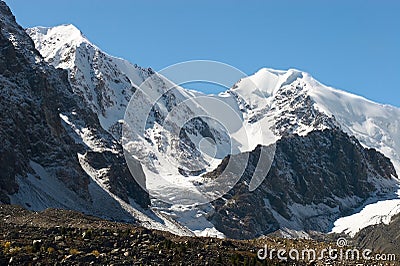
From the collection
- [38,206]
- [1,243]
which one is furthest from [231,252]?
[38,206]

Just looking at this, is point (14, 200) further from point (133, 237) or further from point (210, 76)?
point (133, 237)

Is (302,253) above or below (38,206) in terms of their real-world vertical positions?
below

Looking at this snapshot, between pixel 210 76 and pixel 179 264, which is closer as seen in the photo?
pixel 179 264


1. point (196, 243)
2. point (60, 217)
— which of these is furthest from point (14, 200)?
point (196, 243)

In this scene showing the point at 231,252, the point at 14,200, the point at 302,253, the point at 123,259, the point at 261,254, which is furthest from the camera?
the point at 14,200

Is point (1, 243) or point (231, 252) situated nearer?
point (1, 243)

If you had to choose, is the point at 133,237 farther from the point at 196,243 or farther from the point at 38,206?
the point at 38,206

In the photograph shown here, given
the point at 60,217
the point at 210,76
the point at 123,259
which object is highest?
the point at 210,76

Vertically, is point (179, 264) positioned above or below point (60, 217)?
below

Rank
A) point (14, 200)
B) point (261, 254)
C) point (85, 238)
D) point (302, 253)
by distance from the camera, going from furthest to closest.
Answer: point (14, 200) → point (302, 253) → point (261, 254) → point (85, 238)

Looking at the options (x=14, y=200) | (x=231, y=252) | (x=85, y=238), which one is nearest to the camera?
(x=85, y=238)

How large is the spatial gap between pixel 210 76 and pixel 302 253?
103ft

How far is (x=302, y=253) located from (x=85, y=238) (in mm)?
41827

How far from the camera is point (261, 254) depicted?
314 ft
